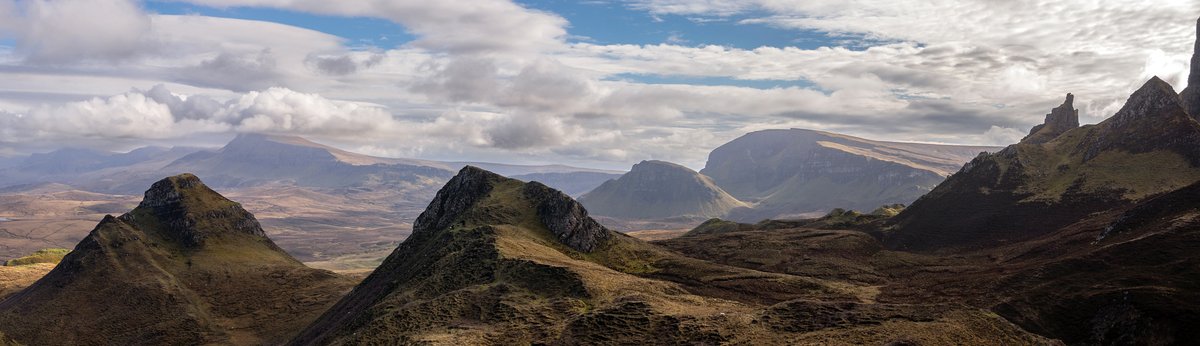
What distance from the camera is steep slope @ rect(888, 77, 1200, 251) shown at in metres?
155

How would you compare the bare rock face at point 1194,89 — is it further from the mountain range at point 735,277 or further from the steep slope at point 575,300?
the steep slope at point 575,300

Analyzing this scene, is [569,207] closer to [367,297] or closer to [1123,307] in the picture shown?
[367,297]

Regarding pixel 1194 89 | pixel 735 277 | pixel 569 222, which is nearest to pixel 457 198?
pixel 569 222

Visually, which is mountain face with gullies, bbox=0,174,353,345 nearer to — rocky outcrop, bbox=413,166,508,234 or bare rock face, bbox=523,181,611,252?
rocky outcrop, bbox=413,166,508,234

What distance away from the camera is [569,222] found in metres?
145

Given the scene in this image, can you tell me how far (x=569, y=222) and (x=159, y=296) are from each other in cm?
11021

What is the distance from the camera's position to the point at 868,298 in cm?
10069

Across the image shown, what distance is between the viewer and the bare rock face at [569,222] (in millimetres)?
142250

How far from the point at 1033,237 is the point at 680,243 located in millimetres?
93087

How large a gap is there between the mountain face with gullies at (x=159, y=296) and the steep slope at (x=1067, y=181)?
174010 mm

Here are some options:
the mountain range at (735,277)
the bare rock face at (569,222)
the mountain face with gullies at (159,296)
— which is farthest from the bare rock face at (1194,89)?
the mountain face with gullies at (159,296)

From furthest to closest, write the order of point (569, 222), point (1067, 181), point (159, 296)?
point (1067, 181), point (159, 296), point (569, 222)

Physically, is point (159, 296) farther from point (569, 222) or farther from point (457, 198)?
point (569, 222)

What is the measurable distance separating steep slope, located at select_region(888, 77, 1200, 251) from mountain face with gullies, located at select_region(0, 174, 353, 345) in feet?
571
